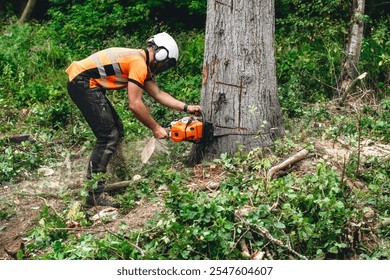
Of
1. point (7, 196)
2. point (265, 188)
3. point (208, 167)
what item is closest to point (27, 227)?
point (7, 196)

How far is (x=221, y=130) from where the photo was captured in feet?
22.9

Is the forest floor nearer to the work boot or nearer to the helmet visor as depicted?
the work boot

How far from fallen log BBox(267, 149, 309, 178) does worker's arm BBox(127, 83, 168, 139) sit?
1194 millimetres

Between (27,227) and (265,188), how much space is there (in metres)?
2.43

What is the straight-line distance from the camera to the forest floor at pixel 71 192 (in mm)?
6152

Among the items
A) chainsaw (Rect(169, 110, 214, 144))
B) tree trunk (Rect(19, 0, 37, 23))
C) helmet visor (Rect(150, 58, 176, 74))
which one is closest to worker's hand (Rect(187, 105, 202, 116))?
chainsaw (Rect(169, 110, 214, 144))

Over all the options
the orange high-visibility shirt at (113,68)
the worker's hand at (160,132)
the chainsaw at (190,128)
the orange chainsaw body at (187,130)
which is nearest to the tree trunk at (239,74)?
the chainsaw at (190,128)

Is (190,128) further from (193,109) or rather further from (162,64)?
(162,64)

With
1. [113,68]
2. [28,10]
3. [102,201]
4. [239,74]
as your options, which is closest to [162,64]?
[113,68]

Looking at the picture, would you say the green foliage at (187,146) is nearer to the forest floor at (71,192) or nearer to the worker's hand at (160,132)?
the forest floor at (71,192)

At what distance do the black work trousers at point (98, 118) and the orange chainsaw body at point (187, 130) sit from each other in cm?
66

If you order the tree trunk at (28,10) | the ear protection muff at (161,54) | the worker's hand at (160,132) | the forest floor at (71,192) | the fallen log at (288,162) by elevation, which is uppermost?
the tree trunk at (28,10)

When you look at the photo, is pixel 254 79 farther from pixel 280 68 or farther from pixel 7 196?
pixel 280 68

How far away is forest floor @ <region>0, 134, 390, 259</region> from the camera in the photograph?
6.15m
